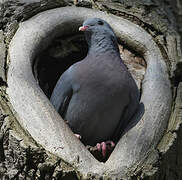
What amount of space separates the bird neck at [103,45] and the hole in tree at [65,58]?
0.29 metres

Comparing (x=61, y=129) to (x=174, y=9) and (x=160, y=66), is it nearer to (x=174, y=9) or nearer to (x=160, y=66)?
(x=160, y=66)

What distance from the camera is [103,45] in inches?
148

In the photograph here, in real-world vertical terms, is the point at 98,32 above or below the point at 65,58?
above

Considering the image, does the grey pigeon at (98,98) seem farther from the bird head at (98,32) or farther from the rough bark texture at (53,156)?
the rough bark texture at (53,156)

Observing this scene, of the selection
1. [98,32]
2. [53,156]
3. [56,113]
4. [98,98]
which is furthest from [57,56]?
[53,156]

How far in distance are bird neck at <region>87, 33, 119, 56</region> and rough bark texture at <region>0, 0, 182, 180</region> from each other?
417mm

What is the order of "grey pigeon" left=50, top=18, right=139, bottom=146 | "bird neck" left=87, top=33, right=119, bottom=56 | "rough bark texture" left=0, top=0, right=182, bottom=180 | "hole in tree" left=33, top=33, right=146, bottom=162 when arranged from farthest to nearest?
"hole in tree" left=33, top=33, right=146, bottom=162 → "bird neck" left=87, top=33, right=119, bottom=56 → "grey pigeon" left=50, top=18, right=139, bottom=146 → "rough bark texture" left=0, top=0, right=182, bottom=180

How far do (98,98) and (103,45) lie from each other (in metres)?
0.52

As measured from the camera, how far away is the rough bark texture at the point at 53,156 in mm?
2900

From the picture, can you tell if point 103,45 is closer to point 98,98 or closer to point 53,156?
point 98,98

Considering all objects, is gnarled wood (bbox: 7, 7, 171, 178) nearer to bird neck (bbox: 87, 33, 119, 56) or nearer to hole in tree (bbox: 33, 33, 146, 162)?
hole in tree (bbox: 33, 33, 146, 162)

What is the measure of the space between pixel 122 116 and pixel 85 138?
1.11 ft

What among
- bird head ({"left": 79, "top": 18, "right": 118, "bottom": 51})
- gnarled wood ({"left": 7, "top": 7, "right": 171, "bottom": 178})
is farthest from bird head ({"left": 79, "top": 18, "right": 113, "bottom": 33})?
gnarled wood ({"left": 7, "top": 7, "right": 171, "bottom": 178})

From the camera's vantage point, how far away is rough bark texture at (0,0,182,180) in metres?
2.90
